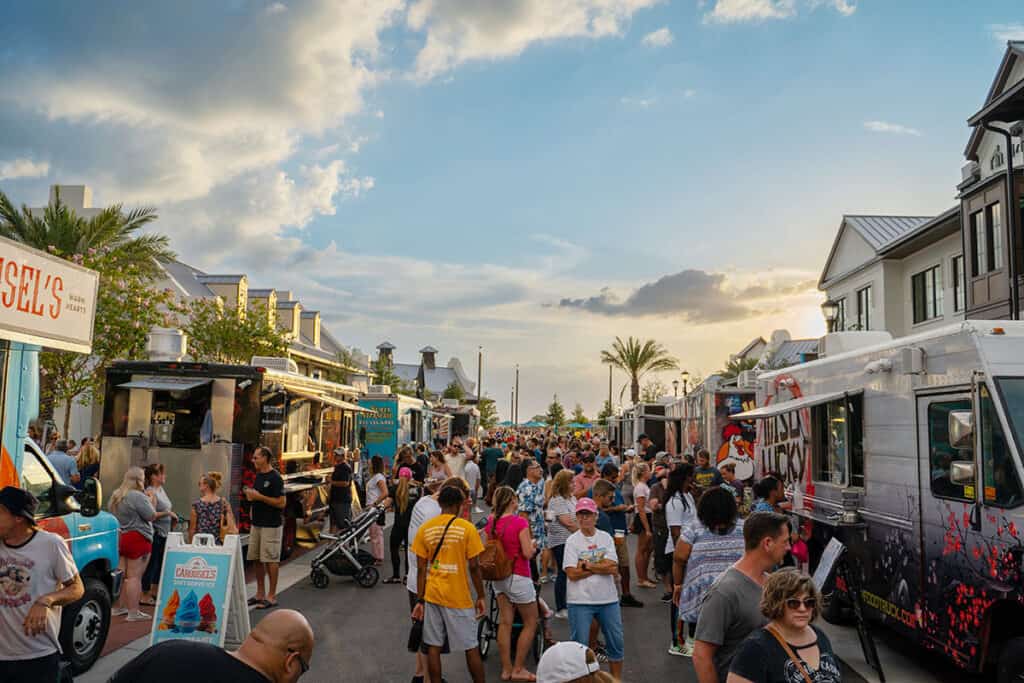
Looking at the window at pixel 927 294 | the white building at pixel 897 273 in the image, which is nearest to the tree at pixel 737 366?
the white building at pixel 897 273

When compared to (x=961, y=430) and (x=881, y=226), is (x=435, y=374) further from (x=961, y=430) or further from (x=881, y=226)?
(x=961, y=430)

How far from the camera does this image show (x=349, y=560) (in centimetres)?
1230

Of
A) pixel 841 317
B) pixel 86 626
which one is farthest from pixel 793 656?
pixel 841 317

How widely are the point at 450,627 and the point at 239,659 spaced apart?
3.88 m

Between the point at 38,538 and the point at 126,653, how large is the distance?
4.05 metres

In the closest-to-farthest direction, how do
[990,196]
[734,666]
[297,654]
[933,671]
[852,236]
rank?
[297,654] < [734,666] < [933,671] < [990,196] < [852,236]

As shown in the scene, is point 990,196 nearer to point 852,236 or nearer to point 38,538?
point 852,236

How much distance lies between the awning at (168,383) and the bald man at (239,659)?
10853 millimetres

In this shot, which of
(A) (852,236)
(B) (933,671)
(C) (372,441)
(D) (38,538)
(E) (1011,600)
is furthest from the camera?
(A) (852,236)

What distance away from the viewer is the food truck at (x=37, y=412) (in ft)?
19.8

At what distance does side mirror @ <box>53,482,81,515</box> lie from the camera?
668 centimetres

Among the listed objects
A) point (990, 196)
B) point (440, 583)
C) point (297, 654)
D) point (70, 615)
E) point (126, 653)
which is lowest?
point (126, 653)

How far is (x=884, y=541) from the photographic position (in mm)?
8516

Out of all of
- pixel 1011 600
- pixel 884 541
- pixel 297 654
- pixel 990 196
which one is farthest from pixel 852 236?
pixel 297 654
